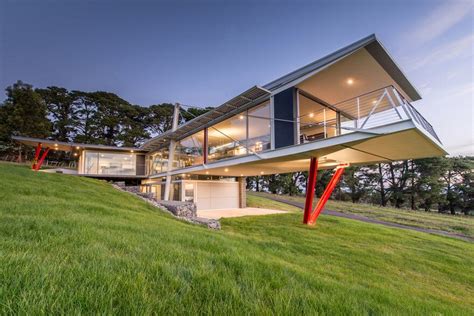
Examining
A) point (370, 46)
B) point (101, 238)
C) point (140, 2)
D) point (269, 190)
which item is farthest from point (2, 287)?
point (269, 190)

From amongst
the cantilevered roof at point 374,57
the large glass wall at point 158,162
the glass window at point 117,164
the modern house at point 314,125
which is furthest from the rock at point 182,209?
the glass window at point 117,164

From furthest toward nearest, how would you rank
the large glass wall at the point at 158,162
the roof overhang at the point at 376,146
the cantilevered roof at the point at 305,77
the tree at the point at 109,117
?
the tree at the point at 109,117
the large glass wall at the point at 158,162
the cantilevered roof at the point at 305,77
the roof overhang at the point at 376,146

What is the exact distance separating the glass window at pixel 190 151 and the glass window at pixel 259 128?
166 inches

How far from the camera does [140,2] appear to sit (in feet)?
67.2

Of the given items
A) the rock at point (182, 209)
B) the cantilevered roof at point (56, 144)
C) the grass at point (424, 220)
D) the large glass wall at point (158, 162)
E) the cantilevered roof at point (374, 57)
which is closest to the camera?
the cantilevered roof at point (374, 57)

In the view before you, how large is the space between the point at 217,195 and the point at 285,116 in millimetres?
10168

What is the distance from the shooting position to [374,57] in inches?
294

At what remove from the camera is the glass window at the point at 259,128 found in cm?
932

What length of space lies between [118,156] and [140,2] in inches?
616

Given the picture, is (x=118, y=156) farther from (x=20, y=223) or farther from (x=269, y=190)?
(x=269, y=190)

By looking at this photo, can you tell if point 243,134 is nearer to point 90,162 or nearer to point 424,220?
point 424,220

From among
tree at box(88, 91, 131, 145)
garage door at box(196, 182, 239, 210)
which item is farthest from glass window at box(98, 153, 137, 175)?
tree at box(88, 91, 131, 145)

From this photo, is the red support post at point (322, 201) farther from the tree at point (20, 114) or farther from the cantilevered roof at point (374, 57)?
the tree at point (20, 114)

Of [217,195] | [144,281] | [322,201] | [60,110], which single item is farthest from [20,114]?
[144,281]
